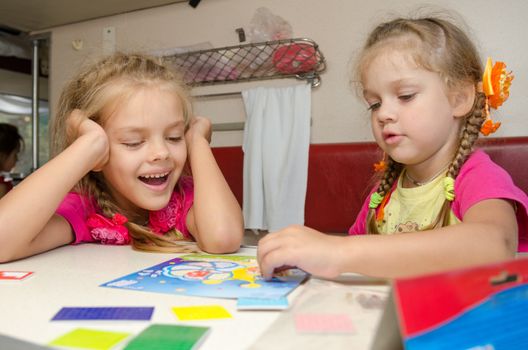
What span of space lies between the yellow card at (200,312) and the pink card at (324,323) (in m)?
0.07

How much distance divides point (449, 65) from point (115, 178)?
658 mm

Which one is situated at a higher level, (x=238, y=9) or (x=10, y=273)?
(x=238, y=9)

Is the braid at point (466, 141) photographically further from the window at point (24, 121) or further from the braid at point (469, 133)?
→ the window at point (24, 121)

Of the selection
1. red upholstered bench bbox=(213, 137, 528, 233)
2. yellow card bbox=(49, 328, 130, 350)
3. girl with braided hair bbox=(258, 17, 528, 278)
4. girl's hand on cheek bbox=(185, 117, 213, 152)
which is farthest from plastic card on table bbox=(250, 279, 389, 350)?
red upholstered bench bbox=(213, 137, 528, 233)

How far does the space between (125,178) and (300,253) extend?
498 mm

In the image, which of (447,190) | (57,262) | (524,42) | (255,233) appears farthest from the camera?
(255,233)

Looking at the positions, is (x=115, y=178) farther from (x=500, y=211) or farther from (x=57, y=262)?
(x=500, y=211)

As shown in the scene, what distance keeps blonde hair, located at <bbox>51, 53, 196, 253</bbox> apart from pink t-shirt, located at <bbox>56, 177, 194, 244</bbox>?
0.02 metres

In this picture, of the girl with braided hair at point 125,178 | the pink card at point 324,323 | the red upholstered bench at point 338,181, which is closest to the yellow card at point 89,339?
the pink card at point 324,323

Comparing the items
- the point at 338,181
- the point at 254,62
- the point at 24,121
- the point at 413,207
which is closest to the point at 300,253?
the point at 413,207

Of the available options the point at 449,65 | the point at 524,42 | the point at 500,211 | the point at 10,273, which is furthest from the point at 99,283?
the point at 524,42

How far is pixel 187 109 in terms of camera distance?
3.19 feet

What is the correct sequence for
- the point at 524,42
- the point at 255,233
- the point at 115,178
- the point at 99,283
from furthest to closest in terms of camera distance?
the point at 255,233 < the point at 524,42 < the point at 115,178 < the point at 99,283

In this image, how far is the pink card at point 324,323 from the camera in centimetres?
31
